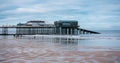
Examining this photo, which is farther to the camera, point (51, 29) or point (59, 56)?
point (51, 29)

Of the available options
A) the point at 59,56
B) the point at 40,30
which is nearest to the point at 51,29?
the point at 40,30

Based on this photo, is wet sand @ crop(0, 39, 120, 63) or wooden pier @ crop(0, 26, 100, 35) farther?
wooden pier @ crop(0, 26, 100, 35)

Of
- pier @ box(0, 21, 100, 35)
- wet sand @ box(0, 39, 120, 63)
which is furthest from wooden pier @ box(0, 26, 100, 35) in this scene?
wet sand @ box(0, 39, 120, 63)

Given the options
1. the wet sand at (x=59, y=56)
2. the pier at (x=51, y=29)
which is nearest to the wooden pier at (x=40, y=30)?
the pier at (x=51, y=29)

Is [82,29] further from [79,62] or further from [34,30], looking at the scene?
[79,62]

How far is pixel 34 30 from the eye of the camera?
350 feet

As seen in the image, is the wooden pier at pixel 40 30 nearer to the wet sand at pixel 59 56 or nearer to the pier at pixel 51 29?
the pier at pixel 51 29

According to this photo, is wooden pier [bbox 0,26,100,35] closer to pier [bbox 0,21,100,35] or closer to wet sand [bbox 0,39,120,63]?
pier [bbox 0,21,100,35]

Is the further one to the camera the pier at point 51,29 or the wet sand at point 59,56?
the pier at point 51,29

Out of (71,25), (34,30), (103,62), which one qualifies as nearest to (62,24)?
(71,25)

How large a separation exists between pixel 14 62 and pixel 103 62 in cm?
574

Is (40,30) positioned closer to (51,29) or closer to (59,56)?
(51,29)

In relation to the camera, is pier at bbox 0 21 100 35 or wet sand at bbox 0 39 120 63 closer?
wet sand at bbox 0 39 120 63

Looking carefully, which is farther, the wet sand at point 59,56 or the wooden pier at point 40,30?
the wooden pier at point 40,30
